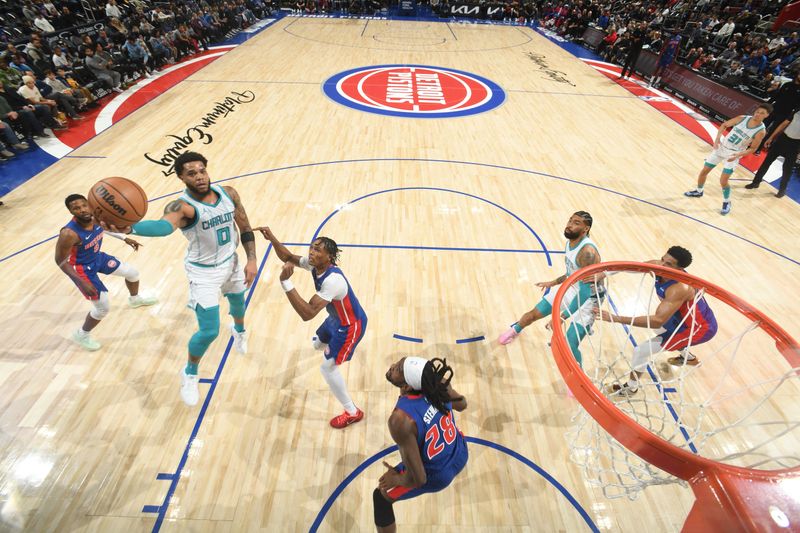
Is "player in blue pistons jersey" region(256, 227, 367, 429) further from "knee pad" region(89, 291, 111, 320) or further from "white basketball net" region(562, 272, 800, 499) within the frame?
"knee pad" region(89, 291, 111, 320)

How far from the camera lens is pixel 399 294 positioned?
502 centimetres

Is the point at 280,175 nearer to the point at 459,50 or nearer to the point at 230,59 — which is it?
the point at 230,59

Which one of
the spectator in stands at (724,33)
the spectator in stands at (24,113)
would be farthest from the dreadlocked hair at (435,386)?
the spectator in stands at (724,33)

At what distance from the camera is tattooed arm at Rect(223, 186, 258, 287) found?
11.5 ft

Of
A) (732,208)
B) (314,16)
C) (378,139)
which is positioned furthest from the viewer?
(314,16)

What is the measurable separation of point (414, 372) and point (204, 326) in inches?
84.2

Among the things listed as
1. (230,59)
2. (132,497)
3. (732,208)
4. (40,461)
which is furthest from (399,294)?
(230,59)

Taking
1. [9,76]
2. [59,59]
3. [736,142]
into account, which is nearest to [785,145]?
[736,142]

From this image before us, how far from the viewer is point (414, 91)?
11.9 meters

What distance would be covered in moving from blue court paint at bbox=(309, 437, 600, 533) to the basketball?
8.60 feet

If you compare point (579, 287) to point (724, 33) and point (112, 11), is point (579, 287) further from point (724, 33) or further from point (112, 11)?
point (724, 33)

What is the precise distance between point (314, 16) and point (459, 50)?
33.5ft

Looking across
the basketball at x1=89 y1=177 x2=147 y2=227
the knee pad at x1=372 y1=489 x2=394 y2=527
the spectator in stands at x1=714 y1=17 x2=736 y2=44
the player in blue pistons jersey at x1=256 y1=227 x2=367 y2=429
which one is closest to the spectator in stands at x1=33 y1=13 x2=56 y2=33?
the basketball at x1=89 y1=177 x2=147 y2=227

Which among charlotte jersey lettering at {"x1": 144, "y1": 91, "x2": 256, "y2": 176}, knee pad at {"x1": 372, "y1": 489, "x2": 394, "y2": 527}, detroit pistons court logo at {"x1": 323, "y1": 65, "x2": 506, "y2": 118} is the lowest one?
charlotte jersey lettering at {"x1": 144, "y1": 91, "x2": 256, "y2": 176}
